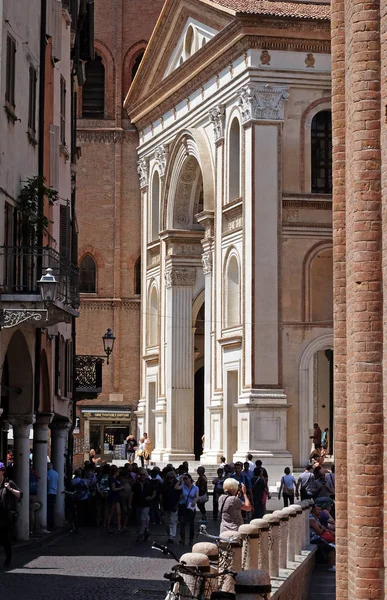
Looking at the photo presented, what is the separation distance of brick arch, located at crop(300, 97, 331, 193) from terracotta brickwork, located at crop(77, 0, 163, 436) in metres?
17.2

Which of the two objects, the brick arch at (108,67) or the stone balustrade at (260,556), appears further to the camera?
the brick arch at (108,67)

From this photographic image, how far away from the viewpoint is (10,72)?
25.5m

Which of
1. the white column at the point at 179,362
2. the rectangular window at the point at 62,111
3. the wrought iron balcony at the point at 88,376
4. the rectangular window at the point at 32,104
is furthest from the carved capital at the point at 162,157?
the rectangular window at the point at 32,104

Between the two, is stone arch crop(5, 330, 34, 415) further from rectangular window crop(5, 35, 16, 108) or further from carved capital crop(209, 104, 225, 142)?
carved capital crop(209, 104, 225, 142)

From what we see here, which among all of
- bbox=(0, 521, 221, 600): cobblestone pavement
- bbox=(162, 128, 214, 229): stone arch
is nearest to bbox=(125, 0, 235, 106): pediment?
bbox=(162, 128, 214, 229): stone arch

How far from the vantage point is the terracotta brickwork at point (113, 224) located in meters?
65.3

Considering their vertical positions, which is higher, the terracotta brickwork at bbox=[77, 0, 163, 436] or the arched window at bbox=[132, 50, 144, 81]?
the arched window at bbox=[132, 50, 144, 81]

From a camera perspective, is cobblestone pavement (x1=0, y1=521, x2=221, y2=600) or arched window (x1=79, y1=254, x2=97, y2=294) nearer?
cobblestone pavement (x1=0, y1=521, x2=221, y2=600)

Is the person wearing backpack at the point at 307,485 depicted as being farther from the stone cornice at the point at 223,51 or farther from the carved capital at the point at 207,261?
the carved capital at the point at 207,261

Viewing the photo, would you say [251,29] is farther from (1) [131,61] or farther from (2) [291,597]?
(2) [291,597]

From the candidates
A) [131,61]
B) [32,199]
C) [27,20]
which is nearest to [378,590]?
[32,199]

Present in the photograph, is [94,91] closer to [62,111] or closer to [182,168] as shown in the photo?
Result: [182,168]

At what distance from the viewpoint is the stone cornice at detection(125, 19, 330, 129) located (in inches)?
1935

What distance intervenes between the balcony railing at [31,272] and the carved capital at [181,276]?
3028 cm
